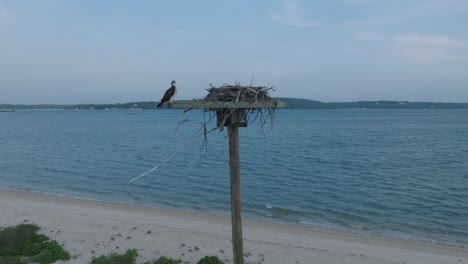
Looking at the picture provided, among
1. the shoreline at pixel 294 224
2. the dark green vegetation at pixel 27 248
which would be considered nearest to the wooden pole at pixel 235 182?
the dark green vegetation at pixel 27 248

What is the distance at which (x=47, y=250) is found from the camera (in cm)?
970

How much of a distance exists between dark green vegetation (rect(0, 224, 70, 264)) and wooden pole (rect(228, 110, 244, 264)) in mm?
4455

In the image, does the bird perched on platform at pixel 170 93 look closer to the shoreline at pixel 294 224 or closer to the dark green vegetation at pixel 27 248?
the dark green vegetation at pixel 27 248

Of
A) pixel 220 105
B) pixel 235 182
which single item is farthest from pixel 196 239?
pixel 220 105

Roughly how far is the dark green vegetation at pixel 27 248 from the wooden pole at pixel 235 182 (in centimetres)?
445

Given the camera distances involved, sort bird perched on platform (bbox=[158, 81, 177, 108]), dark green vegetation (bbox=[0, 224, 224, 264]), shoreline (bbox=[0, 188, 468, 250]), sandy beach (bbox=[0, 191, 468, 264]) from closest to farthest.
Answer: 1. bird perched on platform (bbox=[158, 81, 177, 108])
2. dark green vegetation (bbox=[0, 224, 224, 264])
3. sandy beach (bbox=[0, 191, 468, 264])
4. shoreline (bbox=[0, 188, 468, 250])

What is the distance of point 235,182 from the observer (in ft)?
23.1

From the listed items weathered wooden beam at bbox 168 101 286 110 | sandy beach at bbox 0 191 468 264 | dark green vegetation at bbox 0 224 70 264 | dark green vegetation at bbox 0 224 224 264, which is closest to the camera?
weathered wooden beam at bbox 168 101 286 110

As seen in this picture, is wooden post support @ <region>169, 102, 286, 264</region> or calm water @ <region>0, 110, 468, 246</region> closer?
wooden post support @ <region>169, 102, 286, 264</region>

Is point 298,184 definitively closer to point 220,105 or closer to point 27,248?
point 27,248

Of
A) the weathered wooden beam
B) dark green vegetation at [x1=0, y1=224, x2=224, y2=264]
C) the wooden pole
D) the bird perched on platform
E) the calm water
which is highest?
the bird perched on platform

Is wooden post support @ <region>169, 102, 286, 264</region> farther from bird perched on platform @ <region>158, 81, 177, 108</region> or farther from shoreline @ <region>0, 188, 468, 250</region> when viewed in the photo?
shoreline @ <region>0, 188, 468, 250</region>

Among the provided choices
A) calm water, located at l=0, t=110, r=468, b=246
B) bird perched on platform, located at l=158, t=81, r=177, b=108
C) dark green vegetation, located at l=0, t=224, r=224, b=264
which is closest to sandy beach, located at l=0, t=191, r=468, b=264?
dark green vegetation, located at l=0, t=224, r=224, b=264

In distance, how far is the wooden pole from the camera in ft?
22.5
